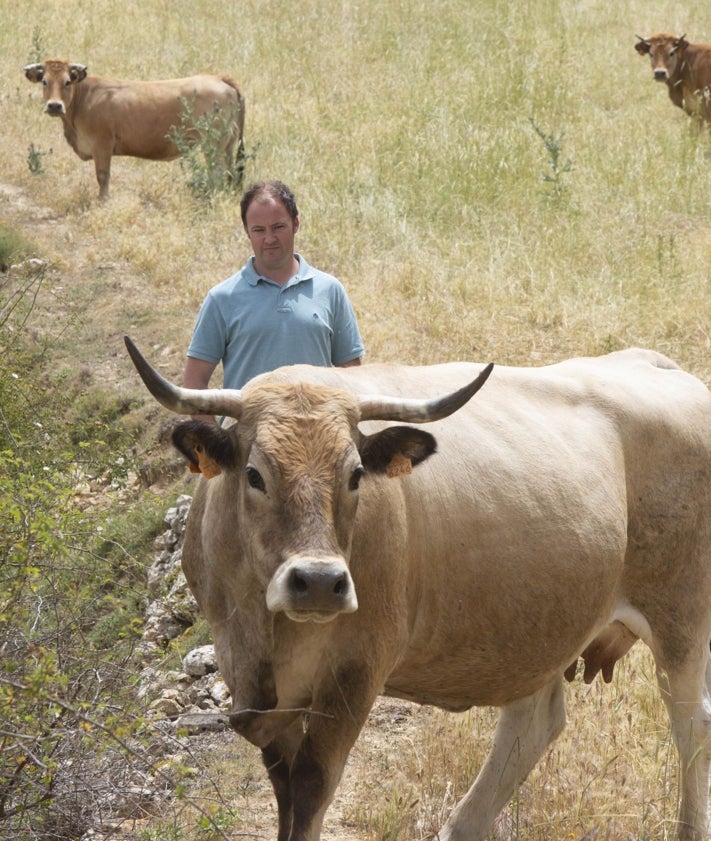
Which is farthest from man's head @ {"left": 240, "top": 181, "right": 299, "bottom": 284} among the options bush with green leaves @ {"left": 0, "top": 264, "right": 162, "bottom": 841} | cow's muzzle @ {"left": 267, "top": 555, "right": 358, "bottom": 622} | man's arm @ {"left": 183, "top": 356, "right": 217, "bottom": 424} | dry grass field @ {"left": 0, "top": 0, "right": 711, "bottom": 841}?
dry grass field @ {"left": 0, "top": 0, "right": 711, "bottom": 841}

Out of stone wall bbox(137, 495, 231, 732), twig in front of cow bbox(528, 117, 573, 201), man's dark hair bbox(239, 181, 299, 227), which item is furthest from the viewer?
twig in front of cow bbox(528, 117, 573, 201)

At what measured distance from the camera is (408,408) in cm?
414

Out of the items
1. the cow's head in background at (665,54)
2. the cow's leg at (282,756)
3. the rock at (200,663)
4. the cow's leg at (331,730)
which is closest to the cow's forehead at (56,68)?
the cow's head in background at (665,54)

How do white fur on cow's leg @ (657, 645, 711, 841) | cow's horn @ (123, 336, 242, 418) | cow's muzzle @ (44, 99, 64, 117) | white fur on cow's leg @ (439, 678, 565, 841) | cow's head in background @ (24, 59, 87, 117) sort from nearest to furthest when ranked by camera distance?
cow's horn @ (123, 336, 242, 418) < white fur on cow's leg @ (657, 645, 711, 841) < white fur on cow's leg @ (439, 678, 565, 841) < cow's muzzle @ (44, 99, 64, 117) < cow's head in background @ (24, 59, 87, 117)

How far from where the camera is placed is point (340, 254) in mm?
11688

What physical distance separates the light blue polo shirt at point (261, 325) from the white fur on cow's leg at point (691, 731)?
2107mm

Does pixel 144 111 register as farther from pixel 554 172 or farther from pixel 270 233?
pixel 270 233

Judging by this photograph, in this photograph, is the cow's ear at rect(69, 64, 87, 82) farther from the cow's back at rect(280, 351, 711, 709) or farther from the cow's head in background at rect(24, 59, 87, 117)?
the cow's back at rect(280, 351, 711, 709)

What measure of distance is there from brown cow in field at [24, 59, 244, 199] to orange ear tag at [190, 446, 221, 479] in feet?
40.6

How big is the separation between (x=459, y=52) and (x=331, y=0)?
518cm

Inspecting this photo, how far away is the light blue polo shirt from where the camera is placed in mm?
5414

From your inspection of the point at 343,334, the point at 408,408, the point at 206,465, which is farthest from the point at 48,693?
the point at 343,334

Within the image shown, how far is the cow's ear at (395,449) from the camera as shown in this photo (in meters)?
4.18

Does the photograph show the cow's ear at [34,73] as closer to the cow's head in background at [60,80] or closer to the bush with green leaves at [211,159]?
the cow's head in background at [60,80]
